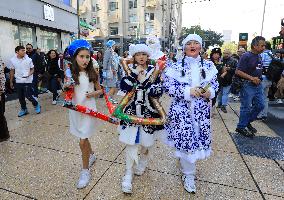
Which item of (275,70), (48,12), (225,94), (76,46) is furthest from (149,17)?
(76,46)

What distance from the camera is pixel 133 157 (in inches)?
112

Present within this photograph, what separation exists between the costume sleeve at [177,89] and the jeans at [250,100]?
2.38 metres

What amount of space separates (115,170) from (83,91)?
46.0 inches

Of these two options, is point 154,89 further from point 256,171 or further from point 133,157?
point 256,171

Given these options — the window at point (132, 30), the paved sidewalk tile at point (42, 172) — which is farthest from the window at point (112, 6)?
the paved sidewalk tile at point (42, 172)

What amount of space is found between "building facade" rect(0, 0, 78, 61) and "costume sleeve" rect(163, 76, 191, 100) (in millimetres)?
8447

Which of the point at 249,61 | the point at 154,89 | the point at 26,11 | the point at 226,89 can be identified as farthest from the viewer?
the point at 26,11

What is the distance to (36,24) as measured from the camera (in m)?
11.2

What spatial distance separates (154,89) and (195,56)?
0.63 metres

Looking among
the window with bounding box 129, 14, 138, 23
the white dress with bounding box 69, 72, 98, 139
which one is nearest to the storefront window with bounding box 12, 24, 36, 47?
the white dress with bounding box 69, 72, 98, 139

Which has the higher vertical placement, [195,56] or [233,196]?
[195,56]

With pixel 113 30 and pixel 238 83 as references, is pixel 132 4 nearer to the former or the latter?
pixel 113 30

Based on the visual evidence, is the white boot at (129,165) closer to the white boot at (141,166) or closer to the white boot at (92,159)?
the white boot at (141,166)

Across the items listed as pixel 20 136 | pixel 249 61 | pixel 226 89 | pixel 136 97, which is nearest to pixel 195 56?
pixel 136 97
